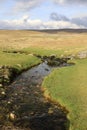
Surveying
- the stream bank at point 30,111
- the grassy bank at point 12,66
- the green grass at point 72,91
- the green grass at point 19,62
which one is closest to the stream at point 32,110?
the stream bank at point 30,111

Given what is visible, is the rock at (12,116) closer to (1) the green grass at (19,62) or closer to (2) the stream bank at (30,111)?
(2) the stream bank at (30,111)

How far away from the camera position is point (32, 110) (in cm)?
3203

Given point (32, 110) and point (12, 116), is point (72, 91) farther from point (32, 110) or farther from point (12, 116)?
point (12, 116)

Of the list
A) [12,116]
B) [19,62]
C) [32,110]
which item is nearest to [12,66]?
[19,62]

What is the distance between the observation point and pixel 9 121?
2862 cm

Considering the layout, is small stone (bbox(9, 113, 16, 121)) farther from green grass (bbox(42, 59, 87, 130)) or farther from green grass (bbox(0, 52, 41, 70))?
green grass (bbox(0, 52, 41, 70))

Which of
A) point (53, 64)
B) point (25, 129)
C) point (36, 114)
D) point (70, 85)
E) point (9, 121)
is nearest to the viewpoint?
point (25, 129)

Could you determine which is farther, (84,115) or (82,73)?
(82,73)

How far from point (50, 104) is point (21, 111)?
4.18 metres

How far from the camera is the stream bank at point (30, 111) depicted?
→ 91.6 feet

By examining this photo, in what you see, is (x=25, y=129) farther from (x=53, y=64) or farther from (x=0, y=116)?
(x=53, y=64)

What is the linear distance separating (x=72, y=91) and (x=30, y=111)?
8.01 meters

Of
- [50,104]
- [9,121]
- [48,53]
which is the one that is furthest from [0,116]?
[48,53]

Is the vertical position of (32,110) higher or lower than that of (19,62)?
higher
